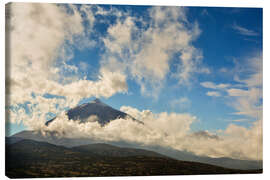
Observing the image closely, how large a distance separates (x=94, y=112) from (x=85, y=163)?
1.49 meters

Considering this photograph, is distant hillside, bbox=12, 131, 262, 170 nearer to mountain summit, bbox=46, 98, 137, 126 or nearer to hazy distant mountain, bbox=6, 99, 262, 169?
hazy distant mountain, bbox=6, 99, 262, 169

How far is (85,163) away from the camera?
8.99 meters

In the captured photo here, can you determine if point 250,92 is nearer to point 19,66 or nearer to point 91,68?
point 91,68

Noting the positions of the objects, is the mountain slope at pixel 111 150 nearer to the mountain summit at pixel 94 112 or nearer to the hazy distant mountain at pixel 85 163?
the hazy distant mountain at pixel 85 163

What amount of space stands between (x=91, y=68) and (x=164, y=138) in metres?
3.05

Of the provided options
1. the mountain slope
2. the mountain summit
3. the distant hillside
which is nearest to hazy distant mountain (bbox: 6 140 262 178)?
the mountain slope

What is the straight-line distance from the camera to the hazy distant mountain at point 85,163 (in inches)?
339

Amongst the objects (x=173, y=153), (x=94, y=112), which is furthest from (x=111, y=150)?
(x=173, y=153)

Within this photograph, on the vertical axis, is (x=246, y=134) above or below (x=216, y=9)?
below

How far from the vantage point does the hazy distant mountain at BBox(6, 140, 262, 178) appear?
28.2ft

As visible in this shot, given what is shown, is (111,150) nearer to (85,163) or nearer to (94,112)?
(85,163)

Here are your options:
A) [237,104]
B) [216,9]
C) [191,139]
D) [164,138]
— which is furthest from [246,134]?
[216,9]

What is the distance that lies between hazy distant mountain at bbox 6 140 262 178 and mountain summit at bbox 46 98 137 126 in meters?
0.80

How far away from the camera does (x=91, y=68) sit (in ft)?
30.6
